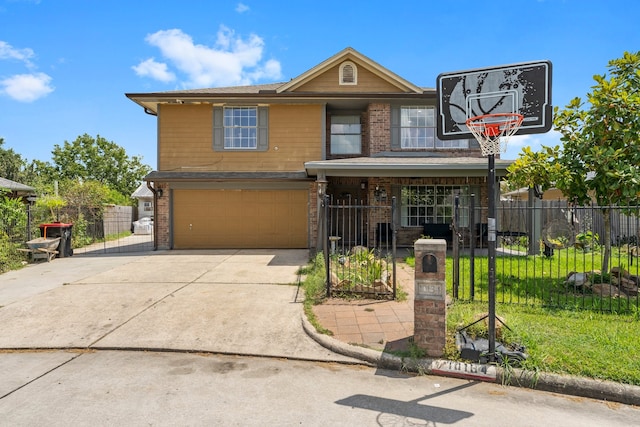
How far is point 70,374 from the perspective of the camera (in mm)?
3973

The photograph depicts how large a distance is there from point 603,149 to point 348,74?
31.5 ft

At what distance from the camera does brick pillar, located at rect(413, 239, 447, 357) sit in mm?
4203

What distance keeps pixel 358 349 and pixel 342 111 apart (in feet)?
38.1

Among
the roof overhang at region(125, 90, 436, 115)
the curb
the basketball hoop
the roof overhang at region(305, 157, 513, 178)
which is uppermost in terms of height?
the roof overhang at region(125, 90, 436, 115)

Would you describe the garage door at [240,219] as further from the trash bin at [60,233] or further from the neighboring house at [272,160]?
the trash bin at [60,233]

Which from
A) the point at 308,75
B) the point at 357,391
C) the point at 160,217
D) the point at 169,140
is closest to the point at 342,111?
the point at 308,75

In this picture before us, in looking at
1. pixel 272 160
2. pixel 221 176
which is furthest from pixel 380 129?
pixel 221 176

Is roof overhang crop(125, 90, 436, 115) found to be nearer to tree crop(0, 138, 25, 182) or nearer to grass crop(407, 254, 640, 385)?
grass crop(407, 254, 640, 385)

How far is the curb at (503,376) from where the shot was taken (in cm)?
349

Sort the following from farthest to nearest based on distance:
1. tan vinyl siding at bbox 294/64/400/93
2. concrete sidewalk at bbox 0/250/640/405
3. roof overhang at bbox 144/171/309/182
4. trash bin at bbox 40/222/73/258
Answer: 1. tan vinyl siding at bbox 294/64/400/93
2. roof overhang at bbox 144/171/309/182
3. trash bin at bbox 40/222/73/258
4. concrete sidewalk at bbox 0/250/640/405

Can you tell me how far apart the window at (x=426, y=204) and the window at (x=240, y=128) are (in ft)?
18.5

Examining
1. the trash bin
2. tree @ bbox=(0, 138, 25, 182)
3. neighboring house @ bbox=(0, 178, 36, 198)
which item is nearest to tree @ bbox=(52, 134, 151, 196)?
tree @ bbox=(0, 138, 25, 182)

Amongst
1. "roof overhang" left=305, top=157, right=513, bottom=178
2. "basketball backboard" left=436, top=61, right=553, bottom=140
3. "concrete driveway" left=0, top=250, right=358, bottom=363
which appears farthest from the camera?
"roof overhang" left=305, top=157, right=513, bottom=178

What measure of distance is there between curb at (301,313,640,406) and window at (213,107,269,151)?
1045 centimetres
